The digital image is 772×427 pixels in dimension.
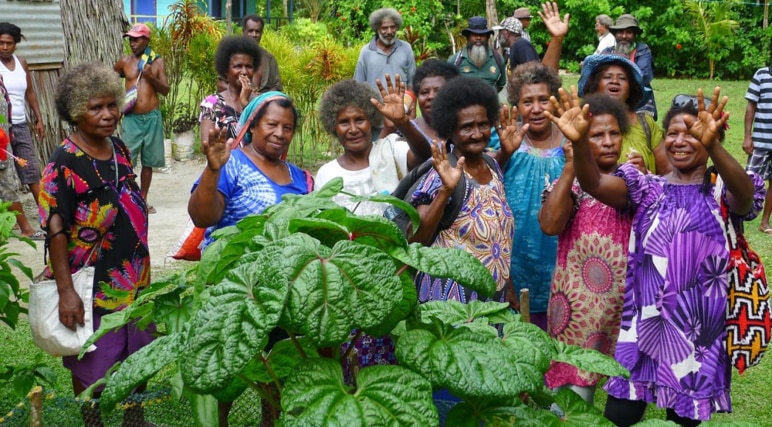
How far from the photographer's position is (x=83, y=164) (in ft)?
12.8

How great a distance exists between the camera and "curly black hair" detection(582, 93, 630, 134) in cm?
412

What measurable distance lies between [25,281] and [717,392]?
5.33m

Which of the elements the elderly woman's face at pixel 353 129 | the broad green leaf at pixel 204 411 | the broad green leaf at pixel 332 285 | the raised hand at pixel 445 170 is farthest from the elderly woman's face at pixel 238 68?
the broad green leaf at pixel 332 285

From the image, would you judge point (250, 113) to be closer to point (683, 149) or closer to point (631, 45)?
point (683, 149)

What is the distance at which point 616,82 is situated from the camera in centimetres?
483

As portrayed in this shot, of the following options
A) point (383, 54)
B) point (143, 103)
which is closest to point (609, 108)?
point (383, 54)

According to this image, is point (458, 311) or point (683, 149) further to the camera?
point (683, 149)

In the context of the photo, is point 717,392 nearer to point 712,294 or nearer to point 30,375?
point 712,294

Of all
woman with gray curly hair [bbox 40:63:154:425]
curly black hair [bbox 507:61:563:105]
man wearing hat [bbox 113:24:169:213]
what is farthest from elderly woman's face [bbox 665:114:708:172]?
man wearing hat [bbox 113:24:169:213]

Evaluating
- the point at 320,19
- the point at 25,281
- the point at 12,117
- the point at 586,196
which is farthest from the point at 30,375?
the point at 320,19

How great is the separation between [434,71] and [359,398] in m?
3.99

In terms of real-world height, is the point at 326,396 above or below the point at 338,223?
below

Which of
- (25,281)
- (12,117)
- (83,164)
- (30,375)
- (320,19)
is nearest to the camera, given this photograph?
(30,375)

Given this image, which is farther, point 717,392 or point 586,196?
point 586,196
